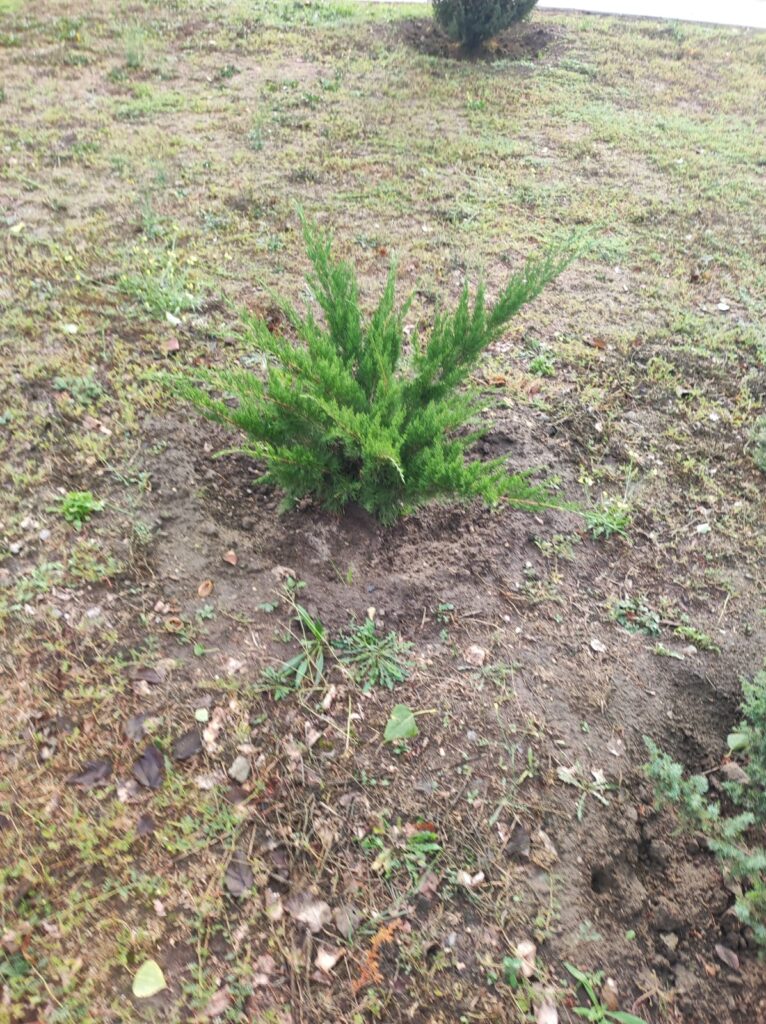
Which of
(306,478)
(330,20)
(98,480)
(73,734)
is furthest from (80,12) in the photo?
(73,734)

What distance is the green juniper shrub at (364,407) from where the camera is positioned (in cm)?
189

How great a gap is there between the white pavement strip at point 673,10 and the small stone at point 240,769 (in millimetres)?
7775

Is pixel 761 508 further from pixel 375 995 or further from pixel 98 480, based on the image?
pixel 98 480

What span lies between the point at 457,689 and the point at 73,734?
1.20m

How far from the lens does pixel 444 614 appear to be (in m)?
2.25

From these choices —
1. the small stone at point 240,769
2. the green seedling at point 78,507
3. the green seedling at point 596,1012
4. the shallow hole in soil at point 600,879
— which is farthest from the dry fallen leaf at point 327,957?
the green seedling at point 78,507

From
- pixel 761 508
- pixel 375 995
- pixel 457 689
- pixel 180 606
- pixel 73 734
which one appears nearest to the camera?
pixel 375 995

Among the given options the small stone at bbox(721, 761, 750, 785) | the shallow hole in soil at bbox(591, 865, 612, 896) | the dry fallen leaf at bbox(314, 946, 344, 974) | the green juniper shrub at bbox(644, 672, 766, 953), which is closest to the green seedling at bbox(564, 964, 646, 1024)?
the shallow hole in soil at bbox(591, 865, 612, 896)

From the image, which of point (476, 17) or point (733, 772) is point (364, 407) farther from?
point (476, 17)

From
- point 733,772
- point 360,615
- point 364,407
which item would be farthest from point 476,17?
point 733,772

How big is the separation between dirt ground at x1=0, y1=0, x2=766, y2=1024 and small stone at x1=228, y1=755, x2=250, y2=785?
0.02m

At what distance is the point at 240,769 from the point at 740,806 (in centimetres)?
151

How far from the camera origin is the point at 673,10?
23.5 feet

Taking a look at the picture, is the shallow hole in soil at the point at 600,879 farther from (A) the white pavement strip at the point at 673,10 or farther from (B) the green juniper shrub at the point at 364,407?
(A) the white pavement strip at the point at 673,10
